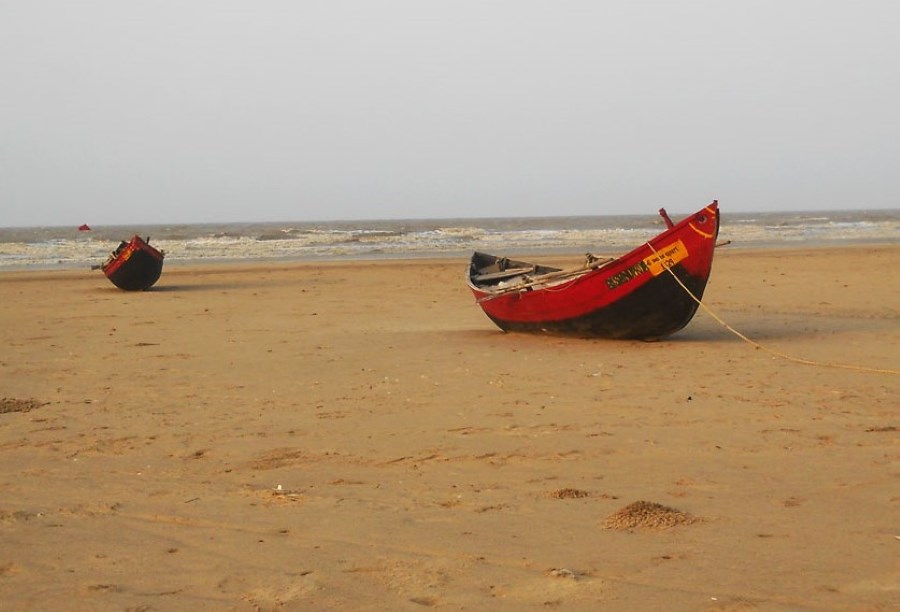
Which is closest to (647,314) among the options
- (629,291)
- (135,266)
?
(629,291)

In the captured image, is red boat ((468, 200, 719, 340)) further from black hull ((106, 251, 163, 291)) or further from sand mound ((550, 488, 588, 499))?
black hull ((106, 251, 163, 291))

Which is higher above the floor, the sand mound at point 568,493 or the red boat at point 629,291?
the red boat at point 629,291

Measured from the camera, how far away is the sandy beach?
3.56 meters

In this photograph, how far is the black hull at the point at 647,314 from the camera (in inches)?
370

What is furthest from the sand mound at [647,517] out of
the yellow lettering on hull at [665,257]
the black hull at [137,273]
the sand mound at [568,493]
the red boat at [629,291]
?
the black hull at [137,273]

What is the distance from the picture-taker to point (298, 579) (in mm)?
3613

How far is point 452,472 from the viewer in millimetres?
5145

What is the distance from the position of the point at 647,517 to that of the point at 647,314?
560cm

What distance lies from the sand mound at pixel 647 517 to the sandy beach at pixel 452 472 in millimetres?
13

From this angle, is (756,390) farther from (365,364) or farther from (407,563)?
(407,563)

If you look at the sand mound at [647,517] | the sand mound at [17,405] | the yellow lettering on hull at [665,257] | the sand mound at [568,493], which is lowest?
the sand mound at [568,493]

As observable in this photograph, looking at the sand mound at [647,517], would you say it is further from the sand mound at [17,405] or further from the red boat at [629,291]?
the red boat at [629,291]

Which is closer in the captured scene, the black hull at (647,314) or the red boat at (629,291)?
the red boat at (629,291)

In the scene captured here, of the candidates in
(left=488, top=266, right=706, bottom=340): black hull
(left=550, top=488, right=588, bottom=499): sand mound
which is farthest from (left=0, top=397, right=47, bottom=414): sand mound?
(left=488, top=266, right=706, bottom=340): black hull
